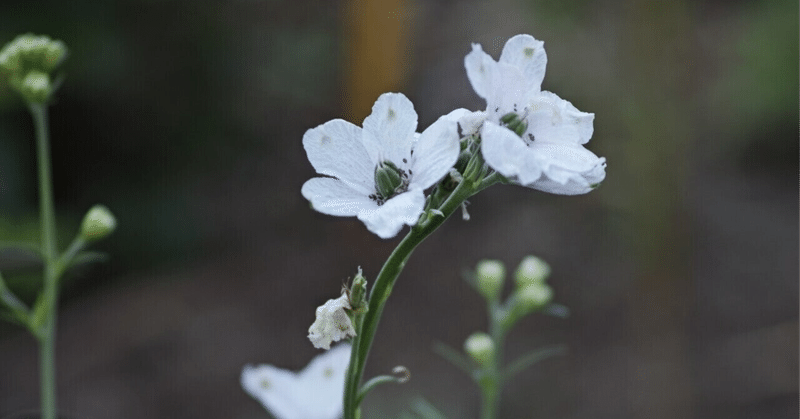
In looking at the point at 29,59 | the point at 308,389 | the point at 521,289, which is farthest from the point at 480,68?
the point at 29,59

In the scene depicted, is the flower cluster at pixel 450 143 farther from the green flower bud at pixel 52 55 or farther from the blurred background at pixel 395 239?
the blurred background at pixel 395 239

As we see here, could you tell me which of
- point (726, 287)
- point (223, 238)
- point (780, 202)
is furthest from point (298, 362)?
point (780, 202)

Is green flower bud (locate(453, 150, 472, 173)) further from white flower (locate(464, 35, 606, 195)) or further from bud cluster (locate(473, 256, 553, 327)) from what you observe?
bud cluster (locate(473, 256, 553, 327))

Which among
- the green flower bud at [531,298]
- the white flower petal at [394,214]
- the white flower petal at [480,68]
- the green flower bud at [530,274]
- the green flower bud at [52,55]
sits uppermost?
the green flower bud at [52,55]

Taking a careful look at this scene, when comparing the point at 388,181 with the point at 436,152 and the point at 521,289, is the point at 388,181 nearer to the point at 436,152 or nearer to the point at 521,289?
the point at 436,152

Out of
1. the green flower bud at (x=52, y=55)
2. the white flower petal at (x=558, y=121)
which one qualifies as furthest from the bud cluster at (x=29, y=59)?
the white flower petal at (x=558, y=121)

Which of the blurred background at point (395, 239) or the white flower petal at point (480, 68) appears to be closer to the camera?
the white flower petal at point (480, 68)

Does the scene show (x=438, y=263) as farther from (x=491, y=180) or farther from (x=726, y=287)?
(x=491, y=180)
